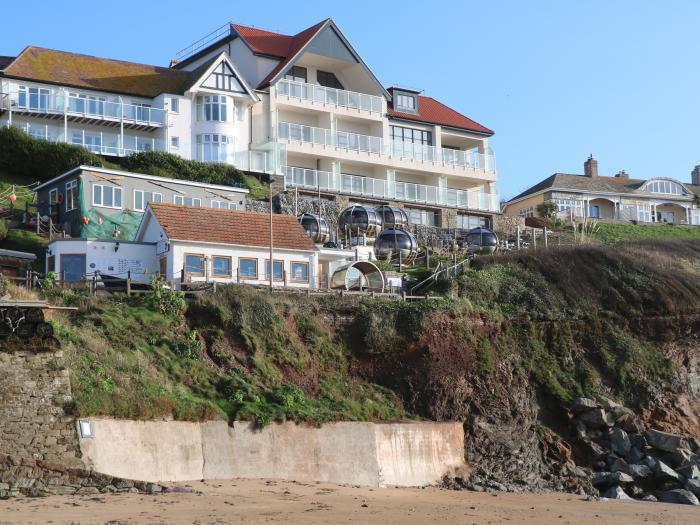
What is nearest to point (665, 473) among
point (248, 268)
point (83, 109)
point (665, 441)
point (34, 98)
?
point (665, 441)

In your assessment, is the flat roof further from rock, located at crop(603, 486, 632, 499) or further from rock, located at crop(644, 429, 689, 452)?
rock, located at crop(603, 486, 632, 499)

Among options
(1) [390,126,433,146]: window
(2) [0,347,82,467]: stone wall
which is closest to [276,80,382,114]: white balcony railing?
(1) [390,126,433,146]: window

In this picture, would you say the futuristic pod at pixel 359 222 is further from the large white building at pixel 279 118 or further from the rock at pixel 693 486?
the rock at pixel 693 486

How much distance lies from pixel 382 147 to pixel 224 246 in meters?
26.8

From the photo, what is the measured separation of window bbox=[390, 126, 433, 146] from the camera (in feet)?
234

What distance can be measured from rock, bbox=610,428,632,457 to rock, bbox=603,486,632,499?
3.00 m

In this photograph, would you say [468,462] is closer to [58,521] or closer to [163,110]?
[58,521]

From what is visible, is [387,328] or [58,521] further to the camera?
[387,328]

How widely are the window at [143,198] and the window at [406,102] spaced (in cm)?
2396

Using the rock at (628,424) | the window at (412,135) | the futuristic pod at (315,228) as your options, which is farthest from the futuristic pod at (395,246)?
the rock at (628,424)

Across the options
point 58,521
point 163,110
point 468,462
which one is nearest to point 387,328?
point 468,462

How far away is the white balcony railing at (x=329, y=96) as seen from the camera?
65812 millimetres

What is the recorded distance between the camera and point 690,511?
33.0 meters

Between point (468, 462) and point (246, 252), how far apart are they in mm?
12473
